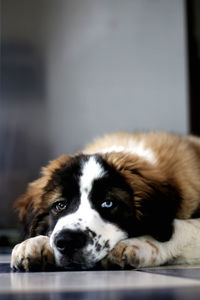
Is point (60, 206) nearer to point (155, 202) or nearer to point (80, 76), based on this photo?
point (155, 202)

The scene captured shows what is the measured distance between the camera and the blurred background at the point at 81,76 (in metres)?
3.90

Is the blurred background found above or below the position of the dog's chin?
above

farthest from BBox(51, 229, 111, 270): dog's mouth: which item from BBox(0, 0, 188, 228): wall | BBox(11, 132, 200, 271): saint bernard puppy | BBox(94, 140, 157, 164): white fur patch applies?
BBox(0, 0, 188, 228): wall

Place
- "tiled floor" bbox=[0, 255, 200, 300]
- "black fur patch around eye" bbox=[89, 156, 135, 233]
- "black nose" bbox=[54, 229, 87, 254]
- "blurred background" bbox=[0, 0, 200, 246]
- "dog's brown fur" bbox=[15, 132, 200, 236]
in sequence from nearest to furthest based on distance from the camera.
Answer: "tiled floor" bbox=[0, 255, 200, 300] → "black nose" bbox=[54, 229, 87, 254] → "black fur patch around eye" bbox=[89, 156, 135, 233] → "dog's brown fur" bbox=[15, 132, 200, 236] → "blurred background" bbox=[0, 0, 200, 246]

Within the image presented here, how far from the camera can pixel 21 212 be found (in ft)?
7.33

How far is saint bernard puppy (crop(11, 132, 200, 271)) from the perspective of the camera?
1.77m

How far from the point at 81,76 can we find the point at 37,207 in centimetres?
197

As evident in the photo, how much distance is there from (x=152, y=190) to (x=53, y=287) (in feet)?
2.57

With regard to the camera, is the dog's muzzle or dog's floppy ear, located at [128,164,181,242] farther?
dog's floppy ear, located at [128,164,181,242]

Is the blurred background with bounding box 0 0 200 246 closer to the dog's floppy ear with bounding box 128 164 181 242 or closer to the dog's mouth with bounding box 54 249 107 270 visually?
the dog's floppy ear with bounding box 128 164 181 242

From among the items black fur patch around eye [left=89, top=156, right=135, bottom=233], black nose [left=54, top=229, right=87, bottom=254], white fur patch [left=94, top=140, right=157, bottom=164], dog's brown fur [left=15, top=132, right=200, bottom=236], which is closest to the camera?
black nose [left=54, top=229, right=87, bottom=254]

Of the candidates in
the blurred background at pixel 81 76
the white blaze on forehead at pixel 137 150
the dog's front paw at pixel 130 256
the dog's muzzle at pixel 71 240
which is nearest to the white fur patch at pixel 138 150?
the white blaze on forehead at pixel 137 150

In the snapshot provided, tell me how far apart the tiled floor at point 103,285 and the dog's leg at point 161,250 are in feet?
0.46

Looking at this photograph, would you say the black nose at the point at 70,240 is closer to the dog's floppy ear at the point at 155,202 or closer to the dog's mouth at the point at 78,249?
the dog's mouth at the point at 78,249
